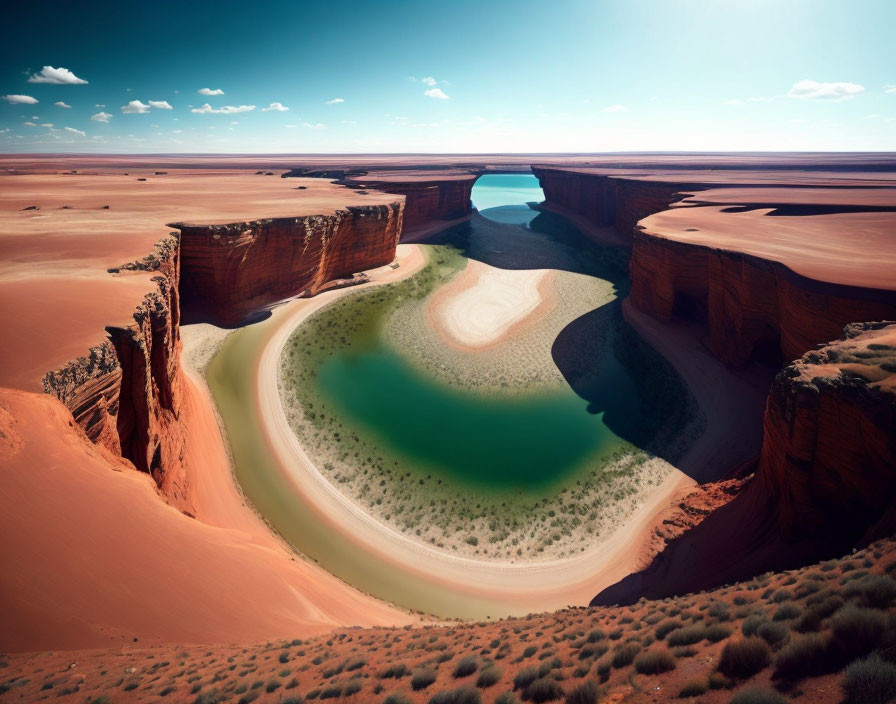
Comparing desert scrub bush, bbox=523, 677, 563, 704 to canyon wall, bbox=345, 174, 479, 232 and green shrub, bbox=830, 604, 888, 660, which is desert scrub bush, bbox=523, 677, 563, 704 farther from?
canyon wall, bbox=345, 174, 479, 232

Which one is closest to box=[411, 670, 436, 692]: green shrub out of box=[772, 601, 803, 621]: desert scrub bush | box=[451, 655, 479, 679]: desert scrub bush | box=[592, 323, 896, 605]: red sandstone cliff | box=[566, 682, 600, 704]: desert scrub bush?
box=[451, 655, 479, 679]: desert scrub bush

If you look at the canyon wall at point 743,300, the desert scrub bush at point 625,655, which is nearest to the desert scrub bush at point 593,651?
the desert scrub bush at point 625,655

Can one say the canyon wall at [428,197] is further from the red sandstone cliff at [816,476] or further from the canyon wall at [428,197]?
the red sandstone cliff at [816,476]

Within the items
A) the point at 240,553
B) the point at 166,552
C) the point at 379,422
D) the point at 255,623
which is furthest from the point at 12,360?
the point at 379,422

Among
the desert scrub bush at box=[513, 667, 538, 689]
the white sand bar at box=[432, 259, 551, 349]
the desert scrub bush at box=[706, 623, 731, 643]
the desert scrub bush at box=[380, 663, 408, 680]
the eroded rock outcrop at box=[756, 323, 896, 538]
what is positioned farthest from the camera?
the white sand bar at box=[432, 259, 551, 349]

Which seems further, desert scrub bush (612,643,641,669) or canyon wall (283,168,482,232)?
canyon wall (283,168,482,232)
